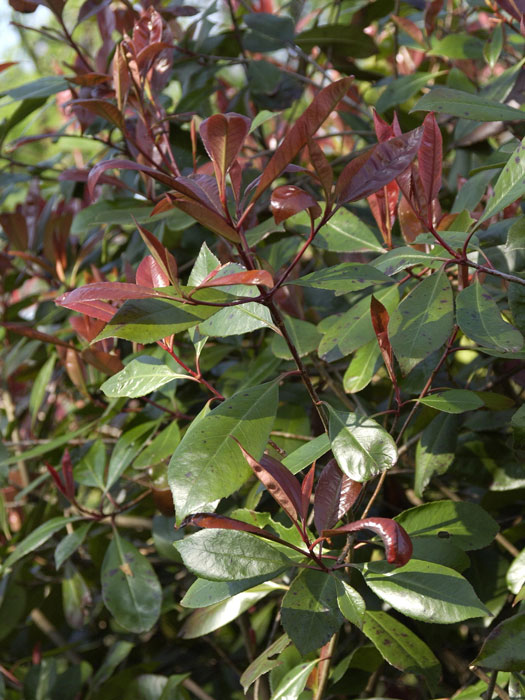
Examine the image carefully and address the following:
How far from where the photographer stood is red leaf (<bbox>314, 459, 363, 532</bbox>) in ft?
Result: 2.34

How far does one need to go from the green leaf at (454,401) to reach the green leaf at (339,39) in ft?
3.06

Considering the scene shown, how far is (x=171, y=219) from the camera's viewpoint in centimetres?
112

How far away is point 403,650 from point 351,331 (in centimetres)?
37

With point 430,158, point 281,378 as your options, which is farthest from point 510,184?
point 281,378

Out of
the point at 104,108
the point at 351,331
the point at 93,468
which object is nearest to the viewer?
the point at 351,331

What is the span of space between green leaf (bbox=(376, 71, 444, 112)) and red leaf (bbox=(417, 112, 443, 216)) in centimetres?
60

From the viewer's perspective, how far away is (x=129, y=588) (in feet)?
3.52

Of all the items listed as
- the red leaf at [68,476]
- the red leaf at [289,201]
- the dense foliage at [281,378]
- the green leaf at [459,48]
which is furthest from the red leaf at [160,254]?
the green leaf at [459,48]

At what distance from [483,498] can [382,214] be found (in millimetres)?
471

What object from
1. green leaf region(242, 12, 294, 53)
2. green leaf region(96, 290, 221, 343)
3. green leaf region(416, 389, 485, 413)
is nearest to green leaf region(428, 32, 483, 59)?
green leaf region(242, 12, 294, 53)

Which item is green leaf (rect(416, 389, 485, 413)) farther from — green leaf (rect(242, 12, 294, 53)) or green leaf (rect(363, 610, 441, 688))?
green leaf (rect(242, 12, 294, 53))

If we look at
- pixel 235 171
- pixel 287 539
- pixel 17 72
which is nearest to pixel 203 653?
pixel 287 539

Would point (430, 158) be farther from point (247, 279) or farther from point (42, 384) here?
point (42, 384)

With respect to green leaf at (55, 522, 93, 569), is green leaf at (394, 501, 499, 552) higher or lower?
higher
